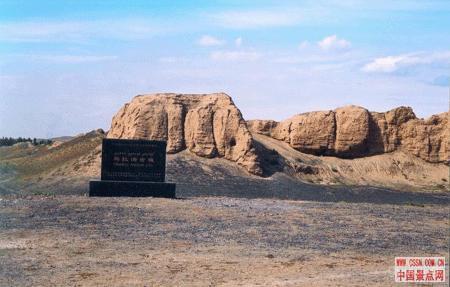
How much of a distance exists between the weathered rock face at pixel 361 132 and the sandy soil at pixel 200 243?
3008 centimetres

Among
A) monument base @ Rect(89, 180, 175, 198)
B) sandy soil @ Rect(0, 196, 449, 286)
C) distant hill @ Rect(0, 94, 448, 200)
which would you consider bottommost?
sandy soil @ Rect(0, 196, 449, 286)

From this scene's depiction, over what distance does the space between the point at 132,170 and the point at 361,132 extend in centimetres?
3196

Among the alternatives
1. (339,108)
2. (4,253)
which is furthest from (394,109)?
(4,253)

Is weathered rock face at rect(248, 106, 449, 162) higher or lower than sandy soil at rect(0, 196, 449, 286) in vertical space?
higher

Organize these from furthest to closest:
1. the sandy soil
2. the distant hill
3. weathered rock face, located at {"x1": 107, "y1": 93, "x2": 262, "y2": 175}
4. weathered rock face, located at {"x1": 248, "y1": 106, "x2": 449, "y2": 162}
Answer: weathered rock face, located at {"x1": 248, "y1": 106, "x2": 449, "y2": 162}, weathered rock face, located at {"x1": 107, "y1": 93, "x2": 262, "y2": 175}, the distant hill, the sandy soil

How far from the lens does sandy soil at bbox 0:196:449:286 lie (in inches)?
527

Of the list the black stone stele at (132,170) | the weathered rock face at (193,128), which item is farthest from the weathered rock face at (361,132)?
the black stone stele at (132,170)

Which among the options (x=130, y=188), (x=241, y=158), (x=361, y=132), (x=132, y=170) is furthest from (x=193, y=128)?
(x=130, y=188)

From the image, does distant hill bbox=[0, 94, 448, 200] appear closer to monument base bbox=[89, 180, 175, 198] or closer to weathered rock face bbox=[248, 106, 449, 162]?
weathered rock face bbox=[248, 106, 449, 162]

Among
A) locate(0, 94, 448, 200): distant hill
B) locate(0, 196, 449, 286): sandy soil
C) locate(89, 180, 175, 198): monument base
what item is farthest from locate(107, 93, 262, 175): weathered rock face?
locate(0, 196, 449, 286): sandy soil

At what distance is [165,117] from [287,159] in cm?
1026

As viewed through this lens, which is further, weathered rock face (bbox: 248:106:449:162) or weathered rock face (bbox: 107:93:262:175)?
weathered rock face (bbox: 248:106:449:162)

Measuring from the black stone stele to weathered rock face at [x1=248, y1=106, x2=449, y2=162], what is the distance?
28454 millimetres

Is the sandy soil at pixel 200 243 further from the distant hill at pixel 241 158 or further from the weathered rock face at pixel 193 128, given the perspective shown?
the weathered rock face at pixel 193 128
